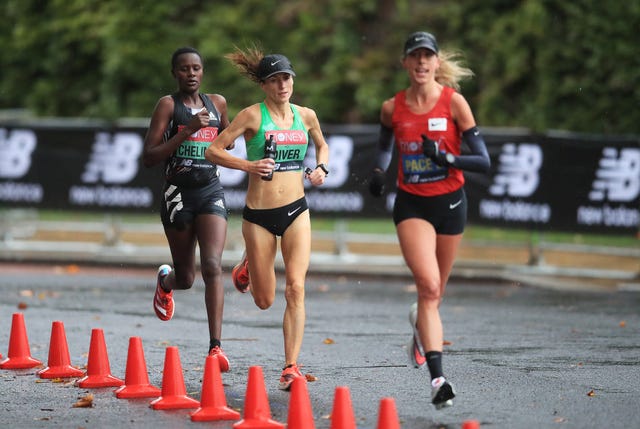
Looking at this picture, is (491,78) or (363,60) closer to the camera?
(491,78)

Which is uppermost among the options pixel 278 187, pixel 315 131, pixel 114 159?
pixel 114 159

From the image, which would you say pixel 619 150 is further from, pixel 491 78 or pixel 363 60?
pixel 363 60

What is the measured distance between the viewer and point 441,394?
8.30 meters

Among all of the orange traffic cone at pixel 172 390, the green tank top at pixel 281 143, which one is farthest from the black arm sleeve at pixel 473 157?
the orange traffic cone at pixel 172 390

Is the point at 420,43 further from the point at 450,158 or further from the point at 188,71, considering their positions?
the point at 188,71

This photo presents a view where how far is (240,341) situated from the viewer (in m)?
12.4

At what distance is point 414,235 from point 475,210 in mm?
11164

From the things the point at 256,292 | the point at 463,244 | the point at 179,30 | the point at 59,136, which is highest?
the point at 179,30

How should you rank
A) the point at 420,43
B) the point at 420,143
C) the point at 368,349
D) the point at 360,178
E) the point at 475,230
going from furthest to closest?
the point at 475,230
the point at 360,178
the point at 368,349
the point at 420,143
the point at 420,43

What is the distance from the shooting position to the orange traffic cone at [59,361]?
10219 millimetres

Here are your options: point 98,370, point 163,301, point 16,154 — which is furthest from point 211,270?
point 16,154

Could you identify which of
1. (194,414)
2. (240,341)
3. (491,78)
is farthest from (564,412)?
(491,78)

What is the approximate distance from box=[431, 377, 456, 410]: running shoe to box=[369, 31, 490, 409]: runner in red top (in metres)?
0.40

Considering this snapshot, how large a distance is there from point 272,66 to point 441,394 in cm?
267
